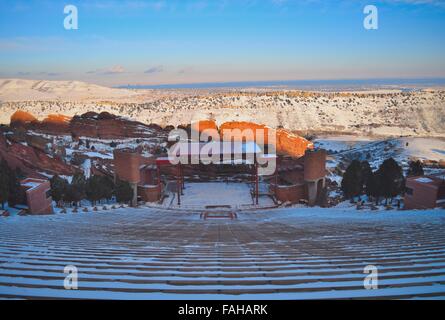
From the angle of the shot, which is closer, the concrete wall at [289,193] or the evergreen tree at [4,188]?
the evergreen tree at [4,188]

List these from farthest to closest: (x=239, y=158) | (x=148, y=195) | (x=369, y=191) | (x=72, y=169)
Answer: (x=72, y=169)
(x=239, y=158)
(x=148, y=195)
(x=369, y=191)

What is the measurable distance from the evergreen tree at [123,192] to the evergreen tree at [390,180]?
17.5 m

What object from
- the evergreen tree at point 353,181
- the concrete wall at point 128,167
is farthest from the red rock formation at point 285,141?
the concrete wall at point 128,167

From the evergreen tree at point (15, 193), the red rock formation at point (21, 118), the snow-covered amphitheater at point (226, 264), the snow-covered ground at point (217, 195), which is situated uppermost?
the red rock formation at point (21, 118)

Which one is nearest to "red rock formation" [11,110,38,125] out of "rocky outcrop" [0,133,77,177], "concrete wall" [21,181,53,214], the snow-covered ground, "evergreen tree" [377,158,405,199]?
"rocky outcrop" [0,133,77,177]

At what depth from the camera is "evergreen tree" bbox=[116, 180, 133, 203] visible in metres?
25.8

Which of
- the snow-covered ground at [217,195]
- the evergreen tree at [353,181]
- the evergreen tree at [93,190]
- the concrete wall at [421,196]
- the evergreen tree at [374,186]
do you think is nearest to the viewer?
the concrete wall at [421,196]

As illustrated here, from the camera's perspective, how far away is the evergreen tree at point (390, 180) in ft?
82.9

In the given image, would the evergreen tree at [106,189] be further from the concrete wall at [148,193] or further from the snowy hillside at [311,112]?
the snowy hillside at [311,112]

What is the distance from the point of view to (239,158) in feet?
99.2

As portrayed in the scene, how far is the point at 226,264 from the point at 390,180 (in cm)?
2259

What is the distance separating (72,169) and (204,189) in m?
12.4
